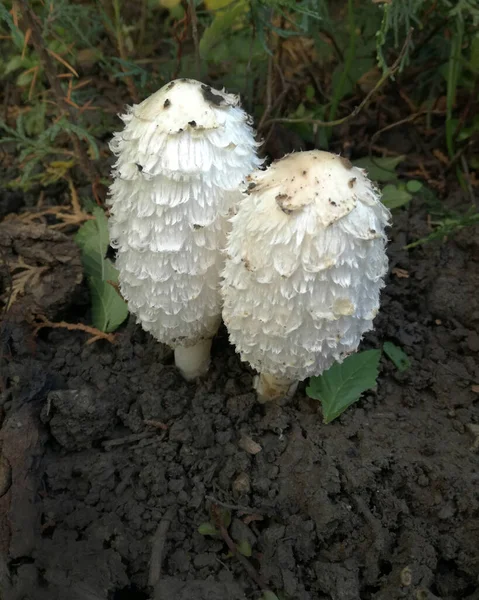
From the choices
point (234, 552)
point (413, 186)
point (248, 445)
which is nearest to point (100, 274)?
point (248, 445)

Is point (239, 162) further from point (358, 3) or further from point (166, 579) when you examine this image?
point (358, 3)

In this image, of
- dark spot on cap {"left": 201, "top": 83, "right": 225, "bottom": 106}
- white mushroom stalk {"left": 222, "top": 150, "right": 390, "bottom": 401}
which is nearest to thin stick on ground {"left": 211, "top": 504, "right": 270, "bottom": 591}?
white mushroom stalk {"left": 222, "top": 150, "right": 390, "bottom": 401}

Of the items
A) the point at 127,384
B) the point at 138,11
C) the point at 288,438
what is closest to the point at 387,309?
the point at 288,438

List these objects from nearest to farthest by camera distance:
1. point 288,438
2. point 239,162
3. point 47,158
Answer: point 239,162 → point 288,438 → point 47,158

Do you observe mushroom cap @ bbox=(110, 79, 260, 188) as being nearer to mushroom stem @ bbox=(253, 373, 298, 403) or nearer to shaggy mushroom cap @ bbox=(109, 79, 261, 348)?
shaggy mushroom cap @ bbox=(109, 79, 261, 348)

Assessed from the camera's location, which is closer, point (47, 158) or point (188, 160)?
point (188, 160)
